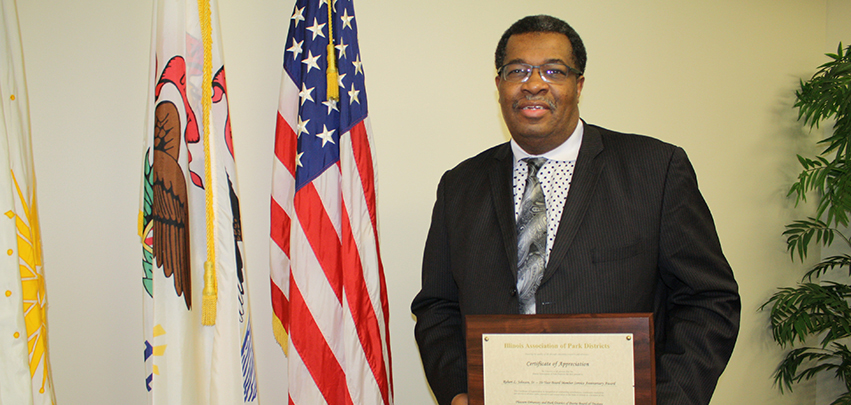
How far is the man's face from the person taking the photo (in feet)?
5.44

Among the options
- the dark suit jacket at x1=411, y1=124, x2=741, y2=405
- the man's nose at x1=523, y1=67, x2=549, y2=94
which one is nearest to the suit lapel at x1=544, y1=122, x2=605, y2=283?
the dark suit jacket at x1=411, y1=124, x2=741, y2=405

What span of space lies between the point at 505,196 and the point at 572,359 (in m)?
0.57

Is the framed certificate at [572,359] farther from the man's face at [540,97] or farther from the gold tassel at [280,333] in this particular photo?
the gold tassel at [280,333]

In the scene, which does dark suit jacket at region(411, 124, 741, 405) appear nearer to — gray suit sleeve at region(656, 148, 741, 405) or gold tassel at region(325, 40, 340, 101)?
gray suit sleeve at region(656, 148, 741, 405)

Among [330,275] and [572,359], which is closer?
[572,359]

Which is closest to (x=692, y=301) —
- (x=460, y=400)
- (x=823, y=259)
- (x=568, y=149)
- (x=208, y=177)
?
(x=568, y=149)

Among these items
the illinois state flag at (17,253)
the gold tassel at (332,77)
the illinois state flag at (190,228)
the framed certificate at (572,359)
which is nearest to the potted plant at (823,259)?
the framed certificate at (572,359)

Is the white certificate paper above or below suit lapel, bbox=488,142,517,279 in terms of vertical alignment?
below

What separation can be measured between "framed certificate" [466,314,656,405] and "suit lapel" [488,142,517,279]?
0.28m

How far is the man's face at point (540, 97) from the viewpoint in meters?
1.66

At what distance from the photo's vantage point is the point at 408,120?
8.99 feet

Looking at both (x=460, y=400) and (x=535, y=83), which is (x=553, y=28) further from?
(x=460, y=400)

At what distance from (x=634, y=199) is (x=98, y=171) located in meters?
1.89

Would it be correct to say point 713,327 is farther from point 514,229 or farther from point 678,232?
point 514,229
